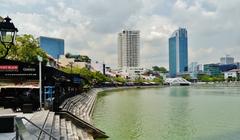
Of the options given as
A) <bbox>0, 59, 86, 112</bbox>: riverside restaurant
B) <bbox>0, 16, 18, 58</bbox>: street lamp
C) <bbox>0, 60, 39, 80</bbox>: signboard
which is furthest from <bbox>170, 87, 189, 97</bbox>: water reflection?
<bbox>0, 16, 18, 58</bbox>: street lamp

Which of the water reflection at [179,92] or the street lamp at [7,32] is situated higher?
the street lamp at [7,32]

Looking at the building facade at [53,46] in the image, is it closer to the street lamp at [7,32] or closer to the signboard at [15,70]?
the signboard at [15,70]

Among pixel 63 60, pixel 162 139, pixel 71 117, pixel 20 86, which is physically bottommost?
pixel 162 139

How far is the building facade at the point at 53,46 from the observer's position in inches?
5389

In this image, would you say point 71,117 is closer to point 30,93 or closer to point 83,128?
point 83,128

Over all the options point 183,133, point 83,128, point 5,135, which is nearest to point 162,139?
point 183,133

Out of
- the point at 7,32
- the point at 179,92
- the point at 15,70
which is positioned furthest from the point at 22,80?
the point at 179,92

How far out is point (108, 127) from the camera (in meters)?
22.7

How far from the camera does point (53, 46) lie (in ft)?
475

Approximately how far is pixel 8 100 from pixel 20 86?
977mm

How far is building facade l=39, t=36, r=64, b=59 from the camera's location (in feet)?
449


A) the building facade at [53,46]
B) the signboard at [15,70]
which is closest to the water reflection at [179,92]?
the building facade at [53,46]

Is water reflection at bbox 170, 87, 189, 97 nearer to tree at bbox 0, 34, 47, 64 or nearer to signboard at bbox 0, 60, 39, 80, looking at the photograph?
tree at bbox 0, 34, 47, 64

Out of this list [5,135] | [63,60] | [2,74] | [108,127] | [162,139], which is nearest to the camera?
[5,135]
